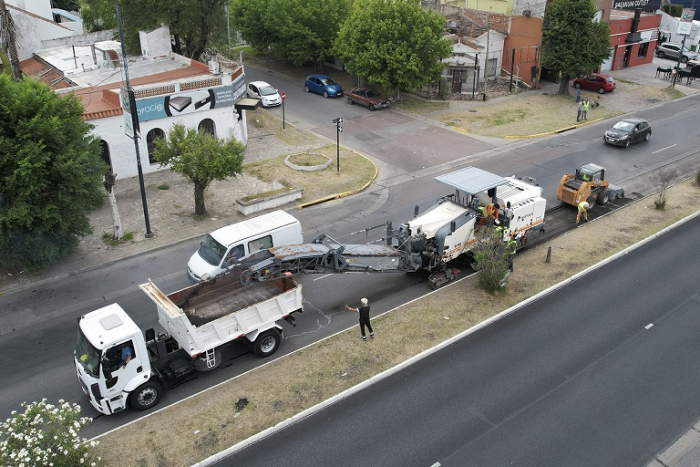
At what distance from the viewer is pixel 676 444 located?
13133mm

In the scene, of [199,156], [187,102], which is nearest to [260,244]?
Result: [199,156]

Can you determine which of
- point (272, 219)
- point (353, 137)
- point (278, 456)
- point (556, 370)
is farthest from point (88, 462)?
point (353, 137)

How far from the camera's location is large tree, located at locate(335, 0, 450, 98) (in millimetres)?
39562

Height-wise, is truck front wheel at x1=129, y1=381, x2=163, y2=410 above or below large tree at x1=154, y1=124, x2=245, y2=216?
below

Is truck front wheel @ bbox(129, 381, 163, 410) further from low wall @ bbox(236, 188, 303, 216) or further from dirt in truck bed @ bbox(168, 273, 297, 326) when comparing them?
low wall @ bbox(236, 188, 303, 216)

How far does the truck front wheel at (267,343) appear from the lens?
1588 centimetres

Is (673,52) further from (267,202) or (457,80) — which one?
(267,202)

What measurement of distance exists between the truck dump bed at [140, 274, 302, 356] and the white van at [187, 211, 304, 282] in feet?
6.13

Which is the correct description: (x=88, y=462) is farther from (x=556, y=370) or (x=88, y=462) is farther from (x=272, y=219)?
(x=556, y=370)

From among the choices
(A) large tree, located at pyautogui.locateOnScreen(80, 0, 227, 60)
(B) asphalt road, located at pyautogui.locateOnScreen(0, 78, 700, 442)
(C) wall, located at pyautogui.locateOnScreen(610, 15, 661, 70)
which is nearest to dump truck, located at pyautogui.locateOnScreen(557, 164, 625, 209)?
(B) asphalt road, located at pyautogui.locateOnScreen(0, 78, 700, 442)

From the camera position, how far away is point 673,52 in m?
57.7

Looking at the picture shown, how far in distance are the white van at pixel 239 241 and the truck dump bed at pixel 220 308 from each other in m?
1.87

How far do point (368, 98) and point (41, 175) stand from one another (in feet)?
86.4

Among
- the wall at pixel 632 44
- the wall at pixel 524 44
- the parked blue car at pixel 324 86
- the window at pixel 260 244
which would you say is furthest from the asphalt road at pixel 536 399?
the wall at pixel 632 44
